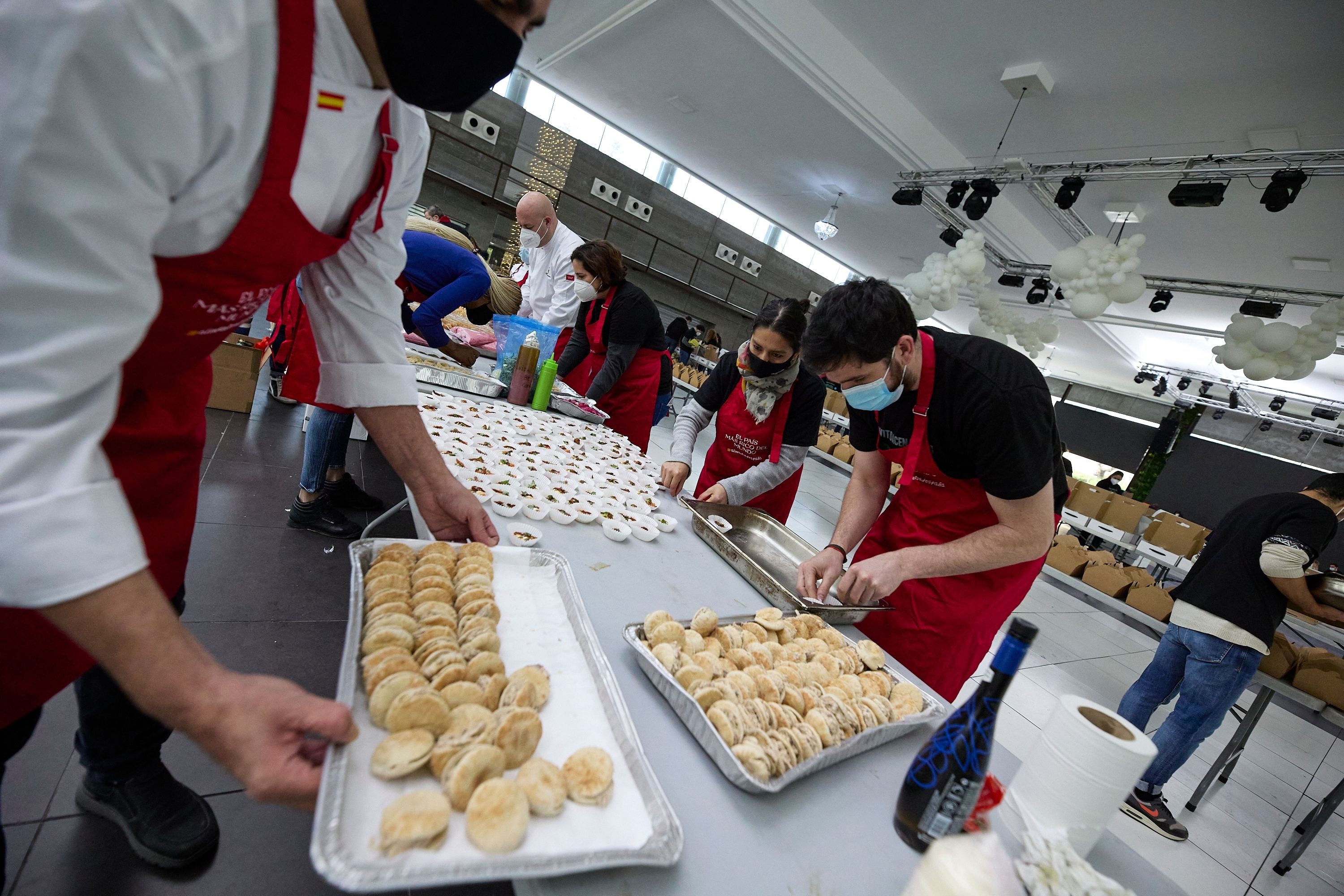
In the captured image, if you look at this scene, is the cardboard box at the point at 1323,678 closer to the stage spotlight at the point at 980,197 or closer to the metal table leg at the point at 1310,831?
the metal table leg at the point at 1310,831

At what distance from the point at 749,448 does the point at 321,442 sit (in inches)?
77.6

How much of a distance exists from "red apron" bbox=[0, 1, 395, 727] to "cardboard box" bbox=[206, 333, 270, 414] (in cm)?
338

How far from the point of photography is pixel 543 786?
0.64 meters

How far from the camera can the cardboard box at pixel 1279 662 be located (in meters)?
2.80

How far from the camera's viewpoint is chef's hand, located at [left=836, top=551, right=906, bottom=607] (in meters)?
1.40

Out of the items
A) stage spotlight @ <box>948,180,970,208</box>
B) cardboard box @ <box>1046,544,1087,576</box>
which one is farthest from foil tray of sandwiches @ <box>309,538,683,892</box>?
stage spotlight @ <box>948,180,970,208</box>

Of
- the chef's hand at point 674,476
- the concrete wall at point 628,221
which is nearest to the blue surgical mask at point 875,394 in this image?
the chef's hand at point 674,476

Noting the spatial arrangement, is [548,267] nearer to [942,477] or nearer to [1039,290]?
[942,477]

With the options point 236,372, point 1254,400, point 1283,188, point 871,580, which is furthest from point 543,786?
point 1254,400

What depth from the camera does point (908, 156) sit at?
20.6ft

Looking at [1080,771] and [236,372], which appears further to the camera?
[236,372]

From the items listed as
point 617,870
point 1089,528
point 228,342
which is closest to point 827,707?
point 617,870

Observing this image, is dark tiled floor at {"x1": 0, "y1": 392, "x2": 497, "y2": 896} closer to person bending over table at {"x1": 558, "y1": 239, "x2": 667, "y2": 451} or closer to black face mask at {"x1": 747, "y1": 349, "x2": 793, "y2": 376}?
person bending over table at {"x1": 558, "y1": 239, "x2": 667, "y2": 451}

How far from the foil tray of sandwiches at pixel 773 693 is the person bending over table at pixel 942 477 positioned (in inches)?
13.3
